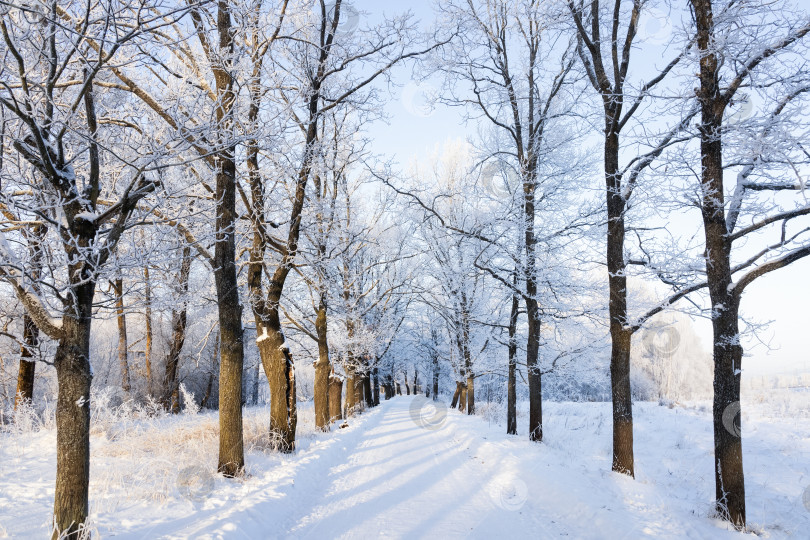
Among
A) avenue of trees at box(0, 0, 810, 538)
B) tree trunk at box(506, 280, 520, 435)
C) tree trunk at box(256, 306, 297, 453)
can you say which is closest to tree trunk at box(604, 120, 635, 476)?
avenue of trees at box(0, 0, 810, 538)

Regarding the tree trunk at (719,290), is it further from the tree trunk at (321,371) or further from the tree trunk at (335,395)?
the tree trunk at (335,395)

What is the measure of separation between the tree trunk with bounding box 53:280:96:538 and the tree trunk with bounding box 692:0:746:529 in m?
7.11

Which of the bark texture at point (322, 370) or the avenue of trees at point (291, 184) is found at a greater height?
the avenue of trees at point (291, 184)

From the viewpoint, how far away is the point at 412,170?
20.4 meters

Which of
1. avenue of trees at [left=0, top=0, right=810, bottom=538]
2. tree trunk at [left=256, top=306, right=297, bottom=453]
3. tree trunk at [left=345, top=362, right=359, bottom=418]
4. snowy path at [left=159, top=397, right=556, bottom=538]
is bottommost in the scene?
tree trunk at [left=345, top=362, right=359, bottom=418]

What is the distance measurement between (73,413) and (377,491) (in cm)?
423

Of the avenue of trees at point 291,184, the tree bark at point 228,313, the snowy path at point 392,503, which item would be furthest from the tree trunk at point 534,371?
the tree bark at point 228,313

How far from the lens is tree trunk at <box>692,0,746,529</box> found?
521 centimetres

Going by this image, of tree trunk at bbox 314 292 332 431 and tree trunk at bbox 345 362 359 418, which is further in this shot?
tree trunk at bbox 345 362 359 418

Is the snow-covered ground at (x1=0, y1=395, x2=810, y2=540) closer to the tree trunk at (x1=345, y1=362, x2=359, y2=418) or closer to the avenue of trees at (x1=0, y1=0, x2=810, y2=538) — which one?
the avenue of trees at (x1=0, y1=0, x2=810, y2=538)

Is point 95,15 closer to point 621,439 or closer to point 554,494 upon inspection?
point 554,494

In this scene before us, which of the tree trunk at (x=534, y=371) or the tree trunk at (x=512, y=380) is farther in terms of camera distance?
the tree trunk at (x=512, y=380)

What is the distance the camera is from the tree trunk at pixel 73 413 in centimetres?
354

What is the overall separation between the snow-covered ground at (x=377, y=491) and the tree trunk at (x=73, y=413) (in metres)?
0.50
